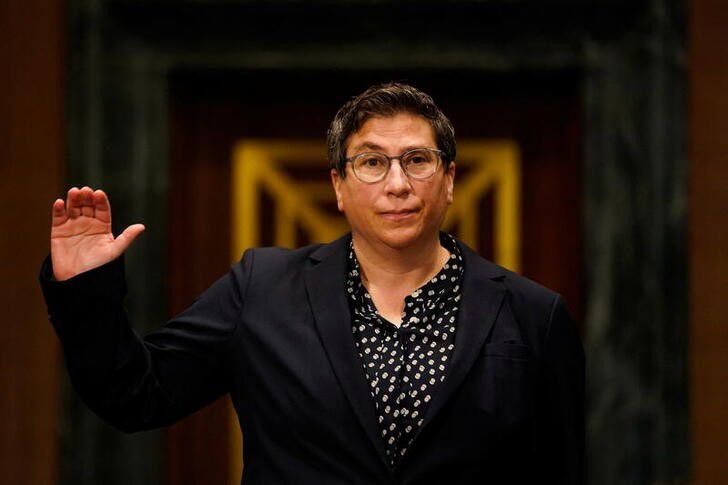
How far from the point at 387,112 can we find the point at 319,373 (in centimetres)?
46

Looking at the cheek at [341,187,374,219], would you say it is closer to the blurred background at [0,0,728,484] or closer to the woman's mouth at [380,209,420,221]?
the woman's mouth at [380,209,420,221]

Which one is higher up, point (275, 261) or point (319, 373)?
point (275, 261)

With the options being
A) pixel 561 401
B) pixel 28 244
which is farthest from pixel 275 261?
pixel 28 244

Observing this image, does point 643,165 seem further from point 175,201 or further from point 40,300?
point 40,300

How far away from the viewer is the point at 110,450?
3188 millimetres

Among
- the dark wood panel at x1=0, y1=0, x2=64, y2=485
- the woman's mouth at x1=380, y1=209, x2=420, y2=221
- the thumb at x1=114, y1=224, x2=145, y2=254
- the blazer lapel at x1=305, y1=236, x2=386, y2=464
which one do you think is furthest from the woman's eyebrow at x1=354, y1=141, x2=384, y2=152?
the dark wood panel at x1=0, y1=0, x2=64, y2=485

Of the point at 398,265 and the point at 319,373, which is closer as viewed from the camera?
the point at 319,373

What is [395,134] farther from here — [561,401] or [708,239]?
[708,239]

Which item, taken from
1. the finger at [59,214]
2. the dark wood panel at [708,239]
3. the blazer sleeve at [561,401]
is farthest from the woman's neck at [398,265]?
the dark wood panel at [708,239]

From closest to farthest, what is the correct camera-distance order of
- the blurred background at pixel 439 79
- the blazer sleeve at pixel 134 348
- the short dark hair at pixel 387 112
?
→ the blazer sleeve at pixel 134 348 < the short dark hair at pixel 387 112 < the blurred background at pixel 439 79

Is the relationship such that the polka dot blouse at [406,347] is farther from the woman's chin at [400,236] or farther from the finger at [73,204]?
the finger at [73,204]

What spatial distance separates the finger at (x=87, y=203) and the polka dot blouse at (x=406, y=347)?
0.47m

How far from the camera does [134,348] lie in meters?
1.71

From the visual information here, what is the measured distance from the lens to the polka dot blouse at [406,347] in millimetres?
1702
